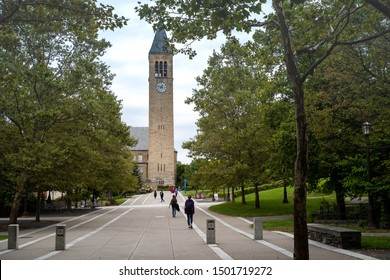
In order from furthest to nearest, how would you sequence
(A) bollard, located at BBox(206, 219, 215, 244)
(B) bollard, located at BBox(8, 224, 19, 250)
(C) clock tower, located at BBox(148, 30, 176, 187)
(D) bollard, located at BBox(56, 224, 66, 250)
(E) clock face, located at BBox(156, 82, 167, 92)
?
(E) clock face, located at BBox(156, 82, 167, 92)
(C) clock tower, located at BBox(148, 30, 176, 187)
(A) bollard, located at BBox(206, 219, 215, 244)
(B) bollard, located at BBox(8, 224, 19, 250)
(D) bollard, located at BBox(56, 224, 66, 250)

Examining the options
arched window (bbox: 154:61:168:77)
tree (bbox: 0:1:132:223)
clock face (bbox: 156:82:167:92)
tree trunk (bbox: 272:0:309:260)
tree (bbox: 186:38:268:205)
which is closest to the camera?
tree trunk (bbox: 272:0:309:260)

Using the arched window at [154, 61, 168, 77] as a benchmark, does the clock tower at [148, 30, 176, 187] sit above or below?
below

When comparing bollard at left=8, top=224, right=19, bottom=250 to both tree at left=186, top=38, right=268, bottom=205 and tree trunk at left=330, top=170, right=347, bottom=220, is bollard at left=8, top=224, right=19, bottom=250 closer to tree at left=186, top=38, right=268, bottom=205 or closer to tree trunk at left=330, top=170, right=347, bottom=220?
tree trunk at left=330, top=170, right=347, bottom=220

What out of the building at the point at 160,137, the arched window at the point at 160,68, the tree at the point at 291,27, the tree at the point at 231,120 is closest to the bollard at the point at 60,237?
the tree at the point at 291,27

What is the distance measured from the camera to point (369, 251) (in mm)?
12016

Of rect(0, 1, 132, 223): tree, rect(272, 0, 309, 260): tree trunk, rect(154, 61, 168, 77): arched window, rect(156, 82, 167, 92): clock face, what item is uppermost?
rect(154, 61, 168, 77): arched window

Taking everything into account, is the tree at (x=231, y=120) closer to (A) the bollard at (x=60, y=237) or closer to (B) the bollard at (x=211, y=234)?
(B) the bollard at (x=211, y=234)

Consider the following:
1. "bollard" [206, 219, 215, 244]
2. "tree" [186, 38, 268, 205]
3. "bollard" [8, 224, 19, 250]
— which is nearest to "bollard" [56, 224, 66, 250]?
"bollard" [8, 224, 19, 250]

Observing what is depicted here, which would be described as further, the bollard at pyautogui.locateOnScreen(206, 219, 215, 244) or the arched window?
the arched window

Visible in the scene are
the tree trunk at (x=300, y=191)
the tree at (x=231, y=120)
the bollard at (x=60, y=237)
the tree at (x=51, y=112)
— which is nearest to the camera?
the tree trunk at (x=300, y=191)

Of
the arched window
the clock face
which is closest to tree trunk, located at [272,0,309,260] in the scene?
the clock face

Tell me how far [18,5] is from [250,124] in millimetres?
23379

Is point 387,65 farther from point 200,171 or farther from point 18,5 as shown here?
point 200,171

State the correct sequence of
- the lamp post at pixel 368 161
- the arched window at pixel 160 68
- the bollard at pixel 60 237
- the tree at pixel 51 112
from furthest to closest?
the arched window at pixel 160 68
the tree at pixel 51 112
the lamp post at pixel 368 161
the bollard at pixel 60 237
